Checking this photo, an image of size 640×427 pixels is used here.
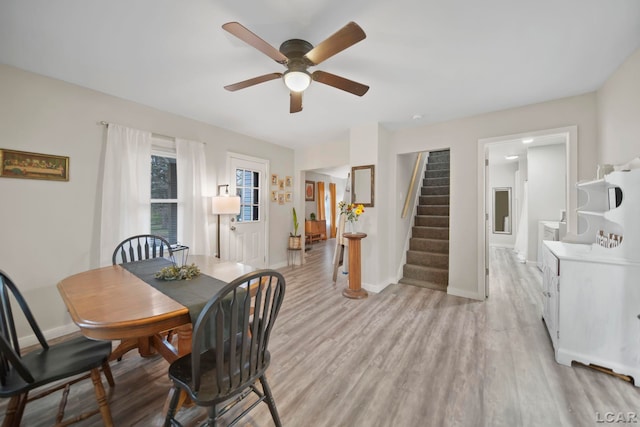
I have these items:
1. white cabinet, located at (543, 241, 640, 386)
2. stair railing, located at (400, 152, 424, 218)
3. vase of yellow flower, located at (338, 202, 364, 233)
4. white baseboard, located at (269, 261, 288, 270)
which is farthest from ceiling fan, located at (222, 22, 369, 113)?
white baseboard, located at (269, 261, 288, 270)

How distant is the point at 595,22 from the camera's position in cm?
161

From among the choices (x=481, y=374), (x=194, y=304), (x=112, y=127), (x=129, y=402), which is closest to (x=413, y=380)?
(x=481, y=374)

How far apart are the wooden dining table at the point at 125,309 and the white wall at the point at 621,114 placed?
3.39 metres

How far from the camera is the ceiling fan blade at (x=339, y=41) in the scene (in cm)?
133

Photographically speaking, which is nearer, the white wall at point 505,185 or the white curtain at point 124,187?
the white curtain at point 124,187

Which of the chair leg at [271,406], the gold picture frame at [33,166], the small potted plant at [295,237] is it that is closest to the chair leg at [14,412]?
the chair leg at [271,406]

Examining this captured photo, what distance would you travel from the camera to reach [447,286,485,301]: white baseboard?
10.4ft

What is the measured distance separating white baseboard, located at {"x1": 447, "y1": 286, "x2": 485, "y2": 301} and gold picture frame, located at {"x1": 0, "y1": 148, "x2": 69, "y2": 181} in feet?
15.8

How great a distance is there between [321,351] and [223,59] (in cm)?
270

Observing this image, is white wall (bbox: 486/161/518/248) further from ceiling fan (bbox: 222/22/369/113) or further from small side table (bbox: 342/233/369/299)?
ceiling fan (bbox: 222/22/369/113)

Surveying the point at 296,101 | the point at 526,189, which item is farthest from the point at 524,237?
the point at 296,101

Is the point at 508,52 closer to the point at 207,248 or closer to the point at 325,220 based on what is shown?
the point at 207,248

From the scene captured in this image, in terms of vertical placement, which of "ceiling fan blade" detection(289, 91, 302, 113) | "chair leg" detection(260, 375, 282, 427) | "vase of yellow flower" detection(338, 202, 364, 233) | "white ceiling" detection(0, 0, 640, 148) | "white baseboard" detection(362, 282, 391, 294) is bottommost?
"white baseboard" detection(362, 282, 391, 294)

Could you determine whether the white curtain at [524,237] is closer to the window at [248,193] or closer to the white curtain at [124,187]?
the window at [248,193]
